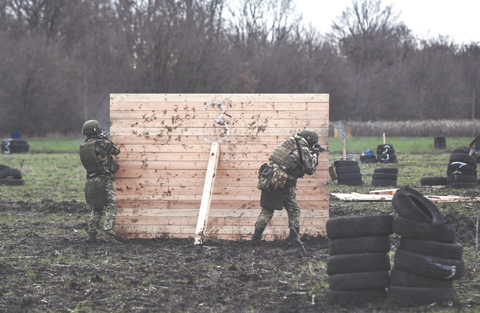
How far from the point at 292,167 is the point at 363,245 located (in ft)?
11.4

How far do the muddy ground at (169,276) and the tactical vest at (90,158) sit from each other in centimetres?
130

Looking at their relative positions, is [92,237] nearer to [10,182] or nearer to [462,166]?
[10,182]

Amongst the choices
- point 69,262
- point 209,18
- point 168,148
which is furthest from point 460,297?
point 209,18

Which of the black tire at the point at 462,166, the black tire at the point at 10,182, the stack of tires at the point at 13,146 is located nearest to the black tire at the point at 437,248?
the black tire at the point at 462,166

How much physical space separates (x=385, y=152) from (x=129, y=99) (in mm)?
16281

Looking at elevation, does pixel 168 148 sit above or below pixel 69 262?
above

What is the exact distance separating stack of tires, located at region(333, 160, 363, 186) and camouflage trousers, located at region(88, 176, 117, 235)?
9288mm

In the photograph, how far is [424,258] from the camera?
16.5 feet

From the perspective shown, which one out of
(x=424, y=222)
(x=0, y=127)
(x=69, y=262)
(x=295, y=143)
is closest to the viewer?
(x=424, y=222)

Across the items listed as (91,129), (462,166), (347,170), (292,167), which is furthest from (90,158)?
(462,166)

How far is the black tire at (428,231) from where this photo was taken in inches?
198

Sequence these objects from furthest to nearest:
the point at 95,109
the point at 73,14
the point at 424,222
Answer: the point at 73,14 < the point at 95,109 < the point at 424,222

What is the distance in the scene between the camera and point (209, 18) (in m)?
50.0

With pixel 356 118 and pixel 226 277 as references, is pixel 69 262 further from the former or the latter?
pixel 356 118
